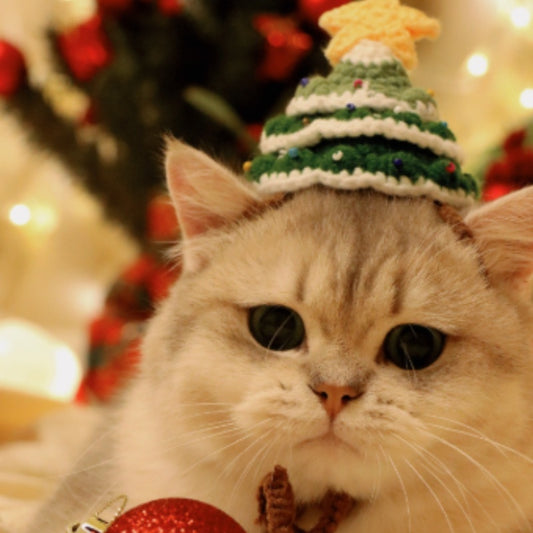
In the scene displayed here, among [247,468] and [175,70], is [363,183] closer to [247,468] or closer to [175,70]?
[247,468]

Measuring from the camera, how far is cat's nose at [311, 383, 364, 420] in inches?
28.8

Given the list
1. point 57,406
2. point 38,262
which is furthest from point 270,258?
point 38,262

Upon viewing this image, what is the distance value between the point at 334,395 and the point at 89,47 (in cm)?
153

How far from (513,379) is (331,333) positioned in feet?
0.85

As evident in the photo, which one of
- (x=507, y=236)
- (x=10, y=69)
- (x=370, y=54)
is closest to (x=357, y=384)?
(x=507, y=236)

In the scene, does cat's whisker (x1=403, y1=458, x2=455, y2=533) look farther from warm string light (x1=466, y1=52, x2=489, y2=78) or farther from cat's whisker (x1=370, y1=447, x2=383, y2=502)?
warm string light (x1=466, y1=52, x2=489, y2=78)

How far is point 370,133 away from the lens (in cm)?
91

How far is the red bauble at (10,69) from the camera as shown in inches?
75.1

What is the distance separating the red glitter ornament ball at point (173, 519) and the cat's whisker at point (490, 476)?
0.27 meters

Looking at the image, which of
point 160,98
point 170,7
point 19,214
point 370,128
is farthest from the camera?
point 19,214

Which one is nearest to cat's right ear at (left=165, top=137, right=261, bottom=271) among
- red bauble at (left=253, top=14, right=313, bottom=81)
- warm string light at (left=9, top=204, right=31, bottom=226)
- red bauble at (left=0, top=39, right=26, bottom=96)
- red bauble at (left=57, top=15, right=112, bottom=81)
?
red bauble at (left=253, top=14, right=313, bottom=81)

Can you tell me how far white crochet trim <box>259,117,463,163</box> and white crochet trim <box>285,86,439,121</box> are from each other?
0.08ft

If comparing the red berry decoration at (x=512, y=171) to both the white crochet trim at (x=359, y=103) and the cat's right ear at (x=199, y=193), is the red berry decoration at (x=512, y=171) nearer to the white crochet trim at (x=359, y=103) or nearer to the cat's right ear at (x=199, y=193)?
the white crochet trim at (x=359, y=103)

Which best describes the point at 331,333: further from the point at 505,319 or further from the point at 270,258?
the point at 505,319
